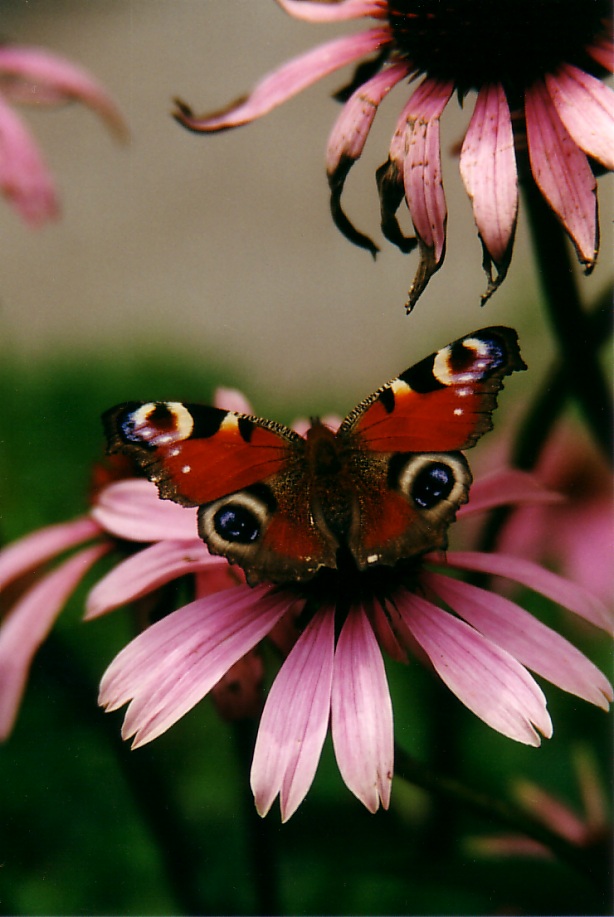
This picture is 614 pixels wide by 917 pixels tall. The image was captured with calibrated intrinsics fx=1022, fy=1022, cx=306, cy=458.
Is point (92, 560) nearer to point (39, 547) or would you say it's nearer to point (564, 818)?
Answer: point (39, 547)

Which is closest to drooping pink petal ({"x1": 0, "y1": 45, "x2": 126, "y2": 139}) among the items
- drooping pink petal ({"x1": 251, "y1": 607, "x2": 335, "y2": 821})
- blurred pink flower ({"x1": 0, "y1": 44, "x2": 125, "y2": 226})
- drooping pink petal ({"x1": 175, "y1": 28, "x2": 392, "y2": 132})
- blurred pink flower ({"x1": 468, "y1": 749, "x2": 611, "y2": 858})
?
blurred pink flower ({"x1": 0, "y1": 44, "x2": 125, "y2": 226})

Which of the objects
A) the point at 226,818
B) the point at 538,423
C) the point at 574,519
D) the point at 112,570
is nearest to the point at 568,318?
the point at 538,423

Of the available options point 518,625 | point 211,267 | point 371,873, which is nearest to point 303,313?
point 211,267

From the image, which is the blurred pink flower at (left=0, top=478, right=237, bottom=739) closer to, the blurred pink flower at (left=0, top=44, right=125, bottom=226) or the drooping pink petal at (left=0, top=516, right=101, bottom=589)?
the drooping pink petal at (left=0, top=516, right=101, bottom=589)

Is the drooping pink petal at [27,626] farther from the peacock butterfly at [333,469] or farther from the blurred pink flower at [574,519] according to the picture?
the blurred pink flower at [574,519]

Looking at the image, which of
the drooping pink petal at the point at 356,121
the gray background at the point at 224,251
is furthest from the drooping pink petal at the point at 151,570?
the gray background at the point at 224,251

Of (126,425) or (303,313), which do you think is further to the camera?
(303,313)

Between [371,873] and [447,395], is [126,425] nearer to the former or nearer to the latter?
[447,395]
